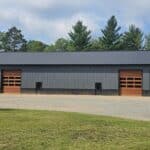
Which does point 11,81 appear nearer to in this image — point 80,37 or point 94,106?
point 94,106

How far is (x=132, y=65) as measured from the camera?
47875 millimetres

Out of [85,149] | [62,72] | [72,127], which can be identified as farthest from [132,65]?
[85,149]

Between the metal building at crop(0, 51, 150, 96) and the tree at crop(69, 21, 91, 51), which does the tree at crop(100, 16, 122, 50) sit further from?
the metal building at crop(0, 51, 150, 96)

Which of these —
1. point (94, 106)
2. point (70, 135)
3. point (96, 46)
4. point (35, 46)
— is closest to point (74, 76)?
point (94, 106)

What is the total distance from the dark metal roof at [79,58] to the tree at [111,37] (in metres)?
50.9

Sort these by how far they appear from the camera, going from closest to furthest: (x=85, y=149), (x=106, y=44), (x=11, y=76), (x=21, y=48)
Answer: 1. (x=85, y=149)
2. (x=11, y=76)
3. (x=106, y=44)
4. (x=21, y=48)

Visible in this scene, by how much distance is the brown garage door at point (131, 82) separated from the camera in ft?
157

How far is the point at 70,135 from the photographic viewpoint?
1315 centimetres

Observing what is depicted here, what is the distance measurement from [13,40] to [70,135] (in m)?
130

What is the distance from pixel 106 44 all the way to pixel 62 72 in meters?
53.9

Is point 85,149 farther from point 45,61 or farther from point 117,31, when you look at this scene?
point 117,31

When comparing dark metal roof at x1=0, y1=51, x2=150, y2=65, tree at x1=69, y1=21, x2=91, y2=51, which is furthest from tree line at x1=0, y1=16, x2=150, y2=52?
dark metal roof at x1=0, y1=51, x2=150, y2=65

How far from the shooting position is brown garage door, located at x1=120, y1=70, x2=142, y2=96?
47.8 m

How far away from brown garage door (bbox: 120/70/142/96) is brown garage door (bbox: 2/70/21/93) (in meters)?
10.4
